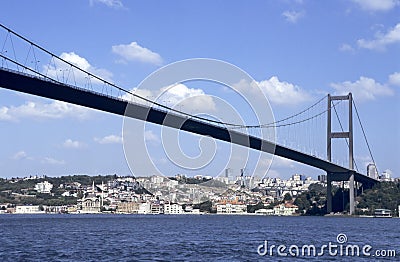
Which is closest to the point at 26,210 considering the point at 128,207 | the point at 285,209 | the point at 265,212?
the point at 128,207

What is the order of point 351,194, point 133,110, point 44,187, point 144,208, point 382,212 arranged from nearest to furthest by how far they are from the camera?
1. point 133,110
2. point 351,194
3. point 382,212
4. point 144,208
5. point 44,187

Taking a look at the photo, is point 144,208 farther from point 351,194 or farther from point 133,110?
point 133,110

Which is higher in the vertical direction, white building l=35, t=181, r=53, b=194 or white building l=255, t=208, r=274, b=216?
white building l=35, t=181, r=53, b=194

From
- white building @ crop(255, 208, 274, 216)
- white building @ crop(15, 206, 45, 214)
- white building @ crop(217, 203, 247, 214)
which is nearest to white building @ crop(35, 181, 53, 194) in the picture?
white building @ crop(15, 206, 45, 214)

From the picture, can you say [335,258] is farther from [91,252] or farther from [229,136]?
[229,136]

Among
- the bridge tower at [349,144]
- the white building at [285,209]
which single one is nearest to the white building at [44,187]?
the white building at [285,209]

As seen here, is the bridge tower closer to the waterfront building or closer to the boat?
the boat
